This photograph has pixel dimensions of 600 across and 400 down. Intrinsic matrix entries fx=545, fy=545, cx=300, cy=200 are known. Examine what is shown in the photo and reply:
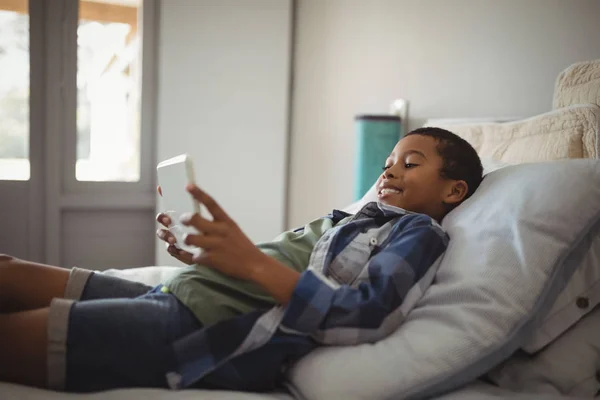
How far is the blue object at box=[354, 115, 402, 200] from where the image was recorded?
2.06 metres

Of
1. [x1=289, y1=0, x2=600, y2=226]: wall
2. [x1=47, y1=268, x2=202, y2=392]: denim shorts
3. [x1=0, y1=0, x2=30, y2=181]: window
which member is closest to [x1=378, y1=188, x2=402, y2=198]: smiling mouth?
[x1=47, y1=268, x2=202, y2=392]: denim shorts

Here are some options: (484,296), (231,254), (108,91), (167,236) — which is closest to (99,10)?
(108,91)

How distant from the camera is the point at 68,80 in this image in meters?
2.74

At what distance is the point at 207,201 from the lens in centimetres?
78

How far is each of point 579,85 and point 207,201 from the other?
105 cm

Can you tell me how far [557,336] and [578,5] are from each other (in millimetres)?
1090

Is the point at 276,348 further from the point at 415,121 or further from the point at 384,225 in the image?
the point at 415,121

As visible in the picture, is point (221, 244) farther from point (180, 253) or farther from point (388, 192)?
point (388, 192)

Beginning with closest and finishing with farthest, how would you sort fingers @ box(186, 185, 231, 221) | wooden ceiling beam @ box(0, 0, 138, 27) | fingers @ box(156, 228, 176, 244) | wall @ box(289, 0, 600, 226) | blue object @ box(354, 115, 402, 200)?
fingers @ box(186, 185, 231, 221) < fingers @ box(156, 228, 176, 244) < wall @ box(289, 0, 600, 226) < blue object @ box(354, 115, 402, 200) < wooden ceiling beam @ box(0, 0, 138, 27)

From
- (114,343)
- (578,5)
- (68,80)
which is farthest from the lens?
(68,80)

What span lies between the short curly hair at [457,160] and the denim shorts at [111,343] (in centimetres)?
63

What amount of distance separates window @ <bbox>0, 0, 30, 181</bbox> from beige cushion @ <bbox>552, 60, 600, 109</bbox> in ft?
7.96

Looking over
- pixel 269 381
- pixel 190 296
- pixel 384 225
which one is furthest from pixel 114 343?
pixel 384 225

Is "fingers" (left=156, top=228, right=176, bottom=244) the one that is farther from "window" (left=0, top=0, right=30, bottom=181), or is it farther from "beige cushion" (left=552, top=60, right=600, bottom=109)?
"window" (left=0, top=0, right=30, bottom=181)
